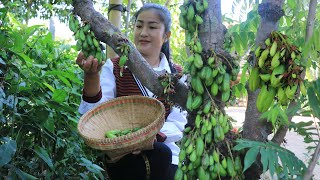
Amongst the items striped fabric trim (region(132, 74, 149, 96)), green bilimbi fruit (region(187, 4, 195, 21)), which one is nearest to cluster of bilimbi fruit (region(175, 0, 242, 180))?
green bilimbi fruit (region(187, 4, 195, 21))

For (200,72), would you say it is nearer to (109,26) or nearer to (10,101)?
(109,26)

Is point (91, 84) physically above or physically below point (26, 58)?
below

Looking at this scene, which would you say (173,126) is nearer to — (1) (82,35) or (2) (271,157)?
(1) (82,35)

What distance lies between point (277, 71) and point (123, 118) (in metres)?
1.18

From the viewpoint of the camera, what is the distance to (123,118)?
7.52 feet

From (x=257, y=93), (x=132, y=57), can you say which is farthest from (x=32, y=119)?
(x=257, y=93)

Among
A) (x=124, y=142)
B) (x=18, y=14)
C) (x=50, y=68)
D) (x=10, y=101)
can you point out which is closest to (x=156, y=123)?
(x=124, y=142)

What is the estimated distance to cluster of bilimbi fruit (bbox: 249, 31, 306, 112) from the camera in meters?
1.32

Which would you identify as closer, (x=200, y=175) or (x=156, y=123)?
(x=200, y=175)

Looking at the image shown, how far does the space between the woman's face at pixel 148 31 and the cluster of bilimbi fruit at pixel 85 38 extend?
66 cm

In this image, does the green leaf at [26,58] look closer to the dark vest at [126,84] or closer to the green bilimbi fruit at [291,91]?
the dark vest at [126,84]

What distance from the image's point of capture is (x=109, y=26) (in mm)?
1747

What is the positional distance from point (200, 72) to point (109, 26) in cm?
50

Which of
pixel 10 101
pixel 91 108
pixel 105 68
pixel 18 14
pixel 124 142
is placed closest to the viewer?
pixel 124 142
